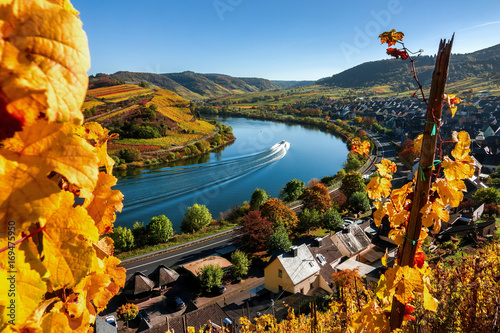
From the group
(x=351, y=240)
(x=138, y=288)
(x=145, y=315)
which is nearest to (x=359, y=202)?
(x=351, y=240)

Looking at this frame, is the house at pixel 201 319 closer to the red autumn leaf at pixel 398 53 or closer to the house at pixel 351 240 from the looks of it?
the house at pixel 351 240

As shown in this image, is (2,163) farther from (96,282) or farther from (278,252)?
(278,252)

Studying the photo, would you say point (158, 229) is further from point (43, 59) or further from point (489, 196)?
point (489, 196)

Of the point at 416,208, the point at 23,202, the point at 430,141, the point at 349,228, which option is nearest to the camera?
the point at 23,202

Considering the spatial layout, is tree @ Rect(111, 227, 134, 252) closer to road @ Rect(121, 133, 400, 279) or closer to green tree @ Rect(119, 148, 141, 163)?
road @ Rect(121, 133, 400, 279)

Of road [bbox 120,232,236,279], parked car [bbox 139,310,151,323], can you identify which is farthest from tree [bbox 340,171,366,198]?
parked car [bbox 139,310,151,323]

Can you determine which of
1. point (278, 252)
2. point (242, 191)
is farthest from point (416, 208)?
point (242, 191)
